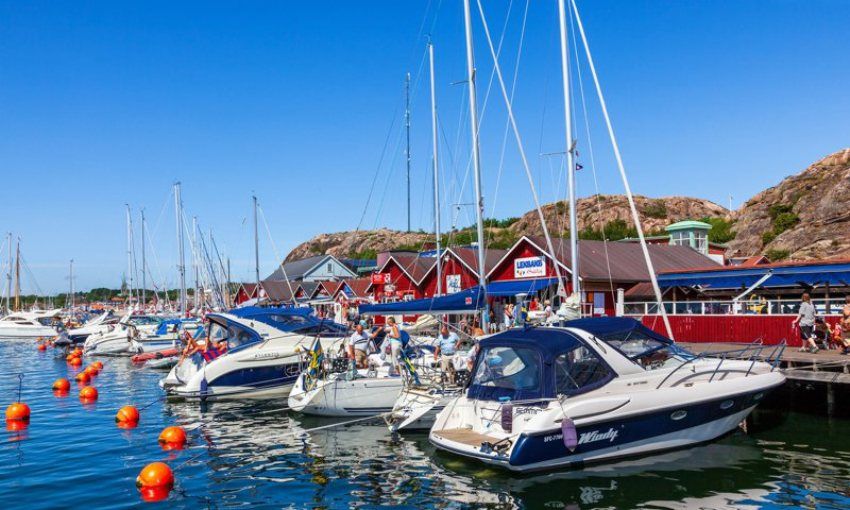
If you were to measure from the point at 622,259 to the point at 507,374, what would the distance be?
83.3ft

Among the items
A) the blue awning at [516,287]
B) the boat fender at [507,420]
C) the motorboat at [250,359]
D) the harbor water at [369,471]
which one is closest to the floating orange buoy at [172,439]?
the harbor water at [369,471]

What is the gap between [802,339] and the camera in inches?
824

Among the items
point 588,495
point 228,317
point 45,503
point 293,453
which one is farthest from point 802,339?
point 45,503

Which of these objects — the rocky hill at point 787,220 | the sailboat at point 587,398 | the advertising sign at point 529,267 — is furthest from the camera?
the rocky hill at point 787,220

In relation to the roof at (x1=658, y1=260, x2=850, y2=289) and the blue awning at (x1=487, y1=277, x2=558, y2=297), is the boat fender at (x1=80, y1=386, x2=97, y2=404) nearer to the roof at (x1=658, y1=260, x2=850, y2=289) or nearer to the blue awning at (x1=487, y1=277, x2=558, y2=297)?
the blue awning at (x1=487, y1=277, x2=558, y2=297)

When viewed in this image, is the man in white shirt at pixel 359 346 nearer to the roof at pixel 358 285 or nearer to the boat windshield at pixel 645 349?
the boat windshield at pixel 645 349

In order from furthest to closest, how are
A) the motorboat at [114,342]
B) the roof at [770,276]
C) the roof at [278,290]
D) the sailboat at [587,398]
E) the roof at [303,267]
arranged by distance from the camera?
the roof at [303,267]
the roof at [278,290]
the motorboat at [114,342]
the roof at [770,276]
the sailboat at [587,398]

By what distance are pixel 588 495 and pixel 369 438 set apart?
20.2 ft

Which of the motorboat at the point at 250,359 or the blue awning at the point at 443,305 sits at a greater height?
the blue awning at the point at 443,305

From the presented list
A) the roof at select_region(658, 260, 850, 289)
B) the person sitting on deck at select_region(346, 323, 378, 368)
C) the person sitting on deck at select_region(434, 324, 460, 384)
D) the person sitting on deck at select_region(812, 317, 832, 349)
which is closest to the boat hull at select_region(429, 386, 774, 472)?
the person sitting on deck at select_region(434, 324, 460, 384)

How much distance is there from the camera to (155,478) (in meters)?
11.6

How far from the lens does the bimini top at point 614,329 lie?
45.1 feet

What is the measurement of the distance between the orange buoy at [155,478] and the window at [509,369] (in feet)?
19.9

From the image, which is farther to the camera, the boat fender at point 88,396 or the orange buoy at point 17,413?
the boat fender at point 88,396
